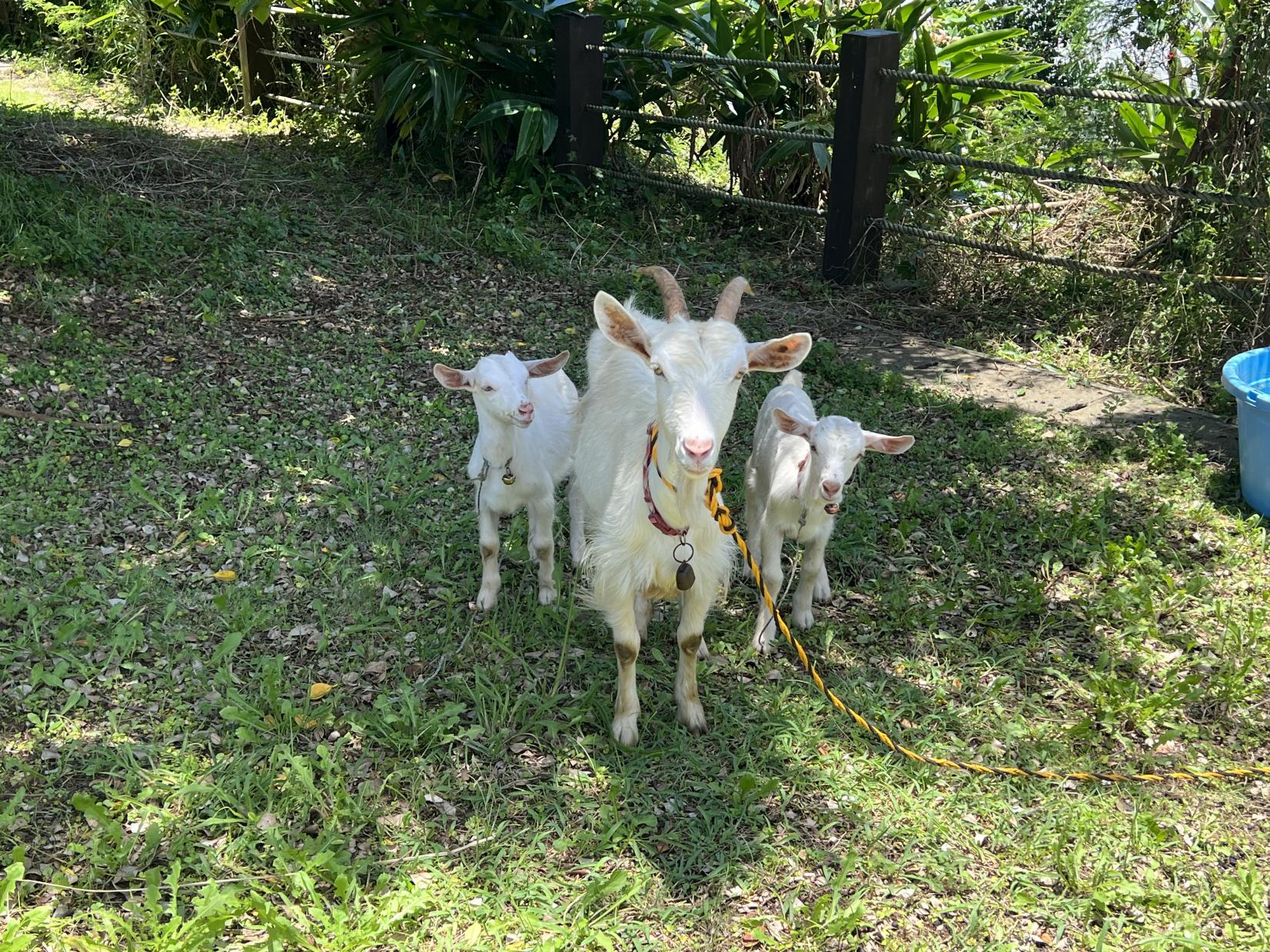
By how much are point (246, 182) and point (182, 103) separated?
3.38 m

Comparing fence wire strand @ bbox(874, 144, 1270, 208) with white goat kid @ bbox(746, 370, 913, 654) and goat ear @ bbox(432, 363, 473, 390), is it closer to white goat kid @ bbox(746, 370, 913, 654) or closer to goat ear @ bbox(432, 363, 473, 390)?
white goat kid @ bbox(746, 370, 913, 654)

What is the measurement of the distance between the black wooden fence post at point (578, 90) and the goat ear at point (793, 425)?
5.01 m

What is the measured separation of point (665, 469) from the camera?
10.3 feet

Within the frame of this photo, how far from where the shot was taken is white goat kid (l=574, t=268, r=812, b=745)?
291 cm

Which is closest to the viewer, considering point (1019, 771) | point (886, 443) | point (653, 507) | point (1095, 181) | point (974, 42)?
point (653, 507)

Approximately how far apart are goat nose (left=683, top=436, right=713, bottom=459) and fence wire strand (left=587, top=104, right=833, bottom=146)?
4.96 m

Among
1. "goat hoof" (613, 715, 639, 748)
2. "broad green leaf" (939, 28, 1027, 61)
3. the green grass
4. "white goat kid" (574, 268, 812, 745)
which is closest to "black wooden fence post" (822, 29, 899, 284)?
"broad green leaf" (939, 28, 1027, 61)

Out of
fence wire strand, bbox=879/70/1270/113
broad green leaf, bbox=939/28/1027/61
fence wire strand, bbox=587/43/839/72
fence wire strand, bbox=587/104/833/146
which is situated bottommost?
fence wire strand, bbox=587/104/833/146

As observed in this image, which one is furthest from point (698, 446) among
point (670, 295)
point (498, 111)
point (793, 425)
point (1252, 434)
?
point (498, 111)

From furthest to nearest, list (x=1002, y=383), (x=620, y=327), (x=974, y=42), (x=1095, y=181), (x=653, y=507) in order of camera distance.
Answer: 1. (x=974, y=42)
2. (x=1095, y=181)
3. (x=1002, y=383)
4. (x=653, y=507)
5. (x=620, y=327)

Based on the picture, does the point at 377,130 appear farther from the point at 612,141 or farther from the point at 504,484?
the point at 504,484

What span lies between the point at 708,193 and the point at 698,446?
5.68m

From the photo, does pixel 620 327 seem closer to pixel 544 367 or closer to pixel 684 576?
pixel 684 576

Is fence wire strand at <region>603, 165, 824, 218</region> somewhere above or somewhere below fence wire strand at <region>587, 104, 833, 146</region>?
below
